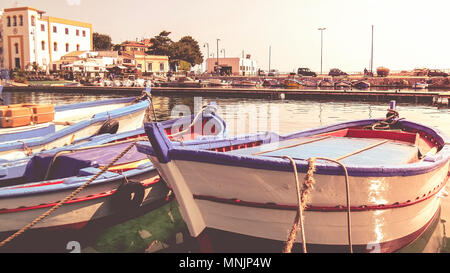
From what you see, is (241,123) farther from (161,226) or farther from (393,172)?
(393,172)

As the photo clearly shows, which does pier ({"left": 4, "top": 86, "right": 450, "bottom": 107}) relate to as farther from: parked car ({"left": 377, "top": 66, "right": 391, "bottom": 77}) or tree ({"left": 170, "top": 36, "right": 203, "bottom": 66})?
tree ({"left": 170, "top": 36, "right": 203, "bottom": 66})

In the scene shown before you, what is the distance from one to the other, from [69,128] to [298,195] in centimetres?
736

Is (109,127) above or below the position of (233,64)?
below

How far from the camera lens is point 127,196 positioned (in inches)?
286

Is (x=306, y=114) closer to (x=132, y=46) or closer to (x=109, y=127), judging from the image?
(x=109, y=127)

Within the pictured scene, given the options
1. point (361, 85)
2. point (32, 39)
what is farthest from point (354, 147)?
point (32, 39)

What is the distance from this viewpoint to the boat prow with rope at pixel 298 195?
5066 millimetres

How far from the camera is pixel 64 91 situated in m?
49.7

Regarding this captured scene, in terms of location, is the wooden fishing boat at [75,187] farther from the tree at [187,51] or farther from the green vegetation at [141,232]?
the tree at [187,51]

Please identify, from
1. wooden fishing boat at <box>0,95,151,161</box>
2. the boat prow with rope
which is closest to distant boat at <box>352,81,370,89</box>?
wooden fishing boat at <box>0,95,151,161</box>

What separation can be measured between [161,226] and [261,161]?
3.62 metres

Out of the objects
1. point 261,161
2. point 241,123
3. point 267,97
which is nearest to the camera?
point 261,161
